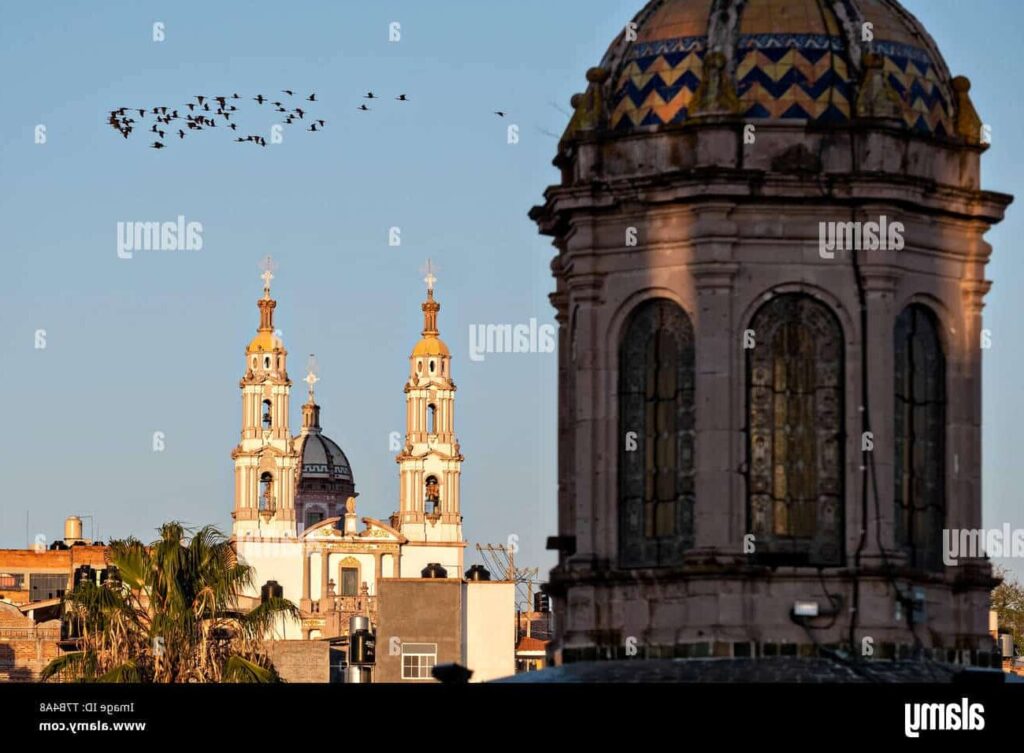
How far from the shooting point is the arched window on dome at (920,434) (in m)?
43.4

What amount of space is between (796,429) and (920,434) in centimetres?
182

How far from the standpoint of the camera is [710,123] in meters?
42.6

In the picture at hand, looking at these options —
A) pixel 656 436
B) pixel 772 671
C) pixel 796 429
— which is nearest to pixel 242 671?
pixel 656 436

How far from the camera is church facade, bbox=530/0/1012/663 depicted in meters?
42.3

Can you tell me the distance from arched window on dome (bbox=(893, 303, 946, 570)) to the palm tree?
41.1 meters

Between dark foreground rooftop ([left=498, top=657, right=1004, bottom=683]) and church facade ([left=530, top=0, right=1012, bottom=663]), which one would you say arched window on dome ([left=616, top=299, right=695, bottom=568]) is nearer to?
church facade ([left=530, top=0, right=1012, bottom=663])

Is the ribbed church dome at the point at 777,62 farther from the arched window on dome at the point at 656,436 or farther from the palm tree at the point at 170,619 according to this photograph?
the palm tree at the point at 170,619

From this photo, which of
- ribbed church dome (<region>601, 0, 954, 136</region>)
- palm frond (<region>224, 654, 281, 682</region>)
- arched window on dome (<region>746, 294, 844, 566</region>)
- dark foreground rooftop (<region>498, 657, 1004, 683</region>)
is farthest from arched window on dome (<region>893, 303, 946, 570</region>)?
palm frond (<region>224, 654, 281, 682</region>)

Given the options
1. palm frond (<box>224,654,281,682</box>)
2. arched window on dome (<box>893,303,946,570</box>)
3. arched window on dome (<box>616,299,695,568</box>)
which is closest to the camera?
arched window on dome (<box>616,299,695,568</box>)

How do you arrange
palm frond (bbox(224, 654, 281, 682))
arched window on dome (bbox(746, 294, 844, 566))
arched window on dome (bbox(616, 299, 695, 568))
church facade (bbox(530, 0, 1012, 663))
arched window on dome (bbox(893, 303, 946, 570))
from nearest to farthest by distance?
church facade (bbox(530, 0, 1012, 663))
arched window on dome (bbox(746, 294, 844, 566))
arched window on dome (bbox(616, 299, 695, 568))
arched window on dome (bbox(893, 303, 946, 570))
palm frond (bbox(224, 654, 281, 682))

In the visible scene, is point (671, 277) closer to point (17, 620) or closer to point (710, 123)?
point (710, 123)

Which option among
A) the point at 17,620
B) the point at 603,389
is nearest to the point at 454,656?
the point at 17,620

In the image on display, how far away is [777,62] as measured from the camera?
4322cm
